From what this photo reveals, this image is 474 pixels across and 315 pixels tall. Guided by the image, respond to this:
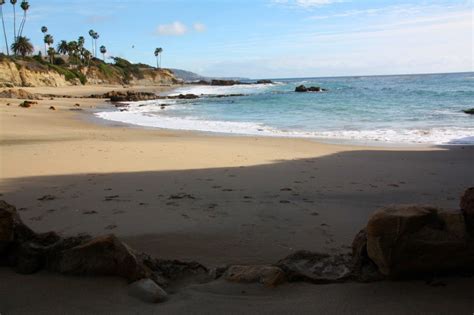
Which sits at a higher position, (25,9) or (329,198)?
(25,9)

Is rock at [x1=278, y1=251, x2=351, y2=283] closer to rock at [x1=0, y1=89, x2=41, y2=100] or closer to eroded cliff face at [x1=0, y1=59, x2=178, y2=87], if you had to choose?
rock at [x1=0, y1=89, x2=41, y2=100]

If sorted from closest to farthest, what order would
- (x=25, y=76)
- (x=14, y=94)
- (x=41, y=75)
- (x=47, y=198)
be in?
(x=47, y=198) → (x=14, y=94) → (x=25, y=76) → (x=41, y=75)

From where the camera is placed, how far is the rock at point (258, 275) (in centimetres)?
326

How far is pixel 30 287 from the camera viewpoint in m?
3.06

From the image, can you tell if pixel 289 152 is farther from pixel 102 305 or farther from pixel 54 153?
pixel 102 305

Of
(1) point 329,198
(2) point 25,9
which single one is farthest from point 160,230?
(2) point 25,9

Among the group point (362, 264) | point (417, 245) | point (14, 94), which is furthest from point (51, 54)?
point (417, 245)

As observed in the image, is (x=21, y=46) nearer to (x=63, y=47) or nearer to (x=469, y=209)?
(x=63, y=47)

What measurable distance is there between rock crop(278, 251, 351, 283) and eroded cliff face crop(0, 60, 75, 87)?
176 feet

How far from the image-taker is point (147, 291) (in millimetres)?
3047

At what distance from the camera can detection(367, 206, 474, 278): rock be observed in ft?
9.91

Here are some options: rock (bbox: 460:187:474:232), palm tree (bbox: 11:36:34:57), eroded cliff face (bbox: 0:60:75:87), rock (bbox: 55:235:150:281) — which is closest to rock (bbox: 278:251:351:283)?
rock (bbox: 460:187:474:232)

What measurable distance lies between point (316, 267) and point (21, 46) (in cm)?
8180

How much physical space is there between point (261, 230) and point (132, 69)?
4287 inches
